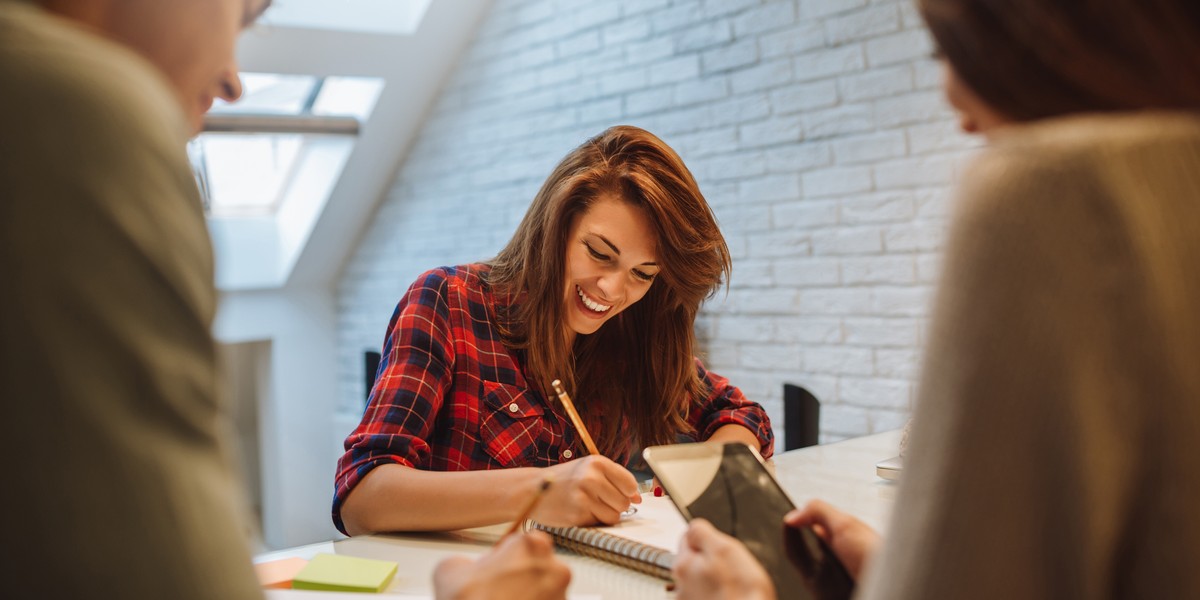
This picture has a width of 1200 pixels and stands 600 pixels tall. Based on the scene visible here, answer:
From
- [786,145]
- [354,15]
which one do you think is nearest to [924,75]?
[786,145]

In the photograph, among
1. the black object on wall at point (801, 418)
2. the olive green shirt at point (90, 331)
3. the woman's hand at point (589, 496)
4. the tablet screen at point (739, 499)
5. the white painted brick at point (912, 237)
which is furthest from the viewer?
the white painted brick at point (912, 237)

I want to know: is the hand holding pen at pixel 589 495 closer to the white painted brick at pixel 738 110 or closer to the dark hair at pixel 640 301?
the dark hair at pixel 640 301

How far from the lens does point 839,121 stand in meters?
3.20

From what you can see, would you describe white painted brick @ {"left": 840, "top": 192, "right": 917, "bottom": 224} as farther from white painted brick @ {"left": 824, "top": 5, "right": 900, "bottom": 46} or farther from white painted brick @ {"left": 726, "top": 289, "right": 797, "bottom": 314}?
white painted brick @ {"left": 824, "top": 5, "right": 900, "bottom": 46}

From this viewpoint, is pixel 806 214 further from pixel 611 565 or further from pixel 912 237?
pixel 611 565

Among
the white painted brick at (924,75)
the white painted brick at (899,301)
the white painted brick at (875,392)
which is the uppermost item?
the white painted brick at (924,75)

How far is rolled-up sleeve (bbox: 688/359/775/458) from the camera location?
195 cm

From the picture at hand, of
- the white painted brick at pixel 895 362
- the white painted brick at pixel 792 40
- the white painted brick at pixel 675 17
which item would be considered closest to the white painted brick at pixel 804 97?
the white painted brick at pixel 792 40

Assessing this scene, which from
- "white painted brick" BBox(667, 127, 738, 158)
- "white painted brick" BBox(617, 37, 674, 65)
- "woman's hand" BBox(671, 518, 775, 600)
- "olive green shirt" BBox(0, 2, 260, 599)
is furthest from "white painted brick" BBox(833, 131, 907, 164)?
"olive green shirt" BBox(0, 2, 260, 599)

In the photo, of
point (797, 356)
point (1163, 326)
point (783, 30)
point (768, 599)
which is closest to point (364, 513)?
point (768, 599)

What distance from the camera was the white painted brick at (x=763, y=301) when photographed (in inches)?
133

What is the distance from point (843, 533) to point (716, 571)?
0.16 meters

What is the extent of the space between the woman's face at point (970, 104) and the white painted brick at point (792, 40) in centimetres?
278

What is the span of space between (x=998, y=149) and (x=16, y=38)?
42 cm
